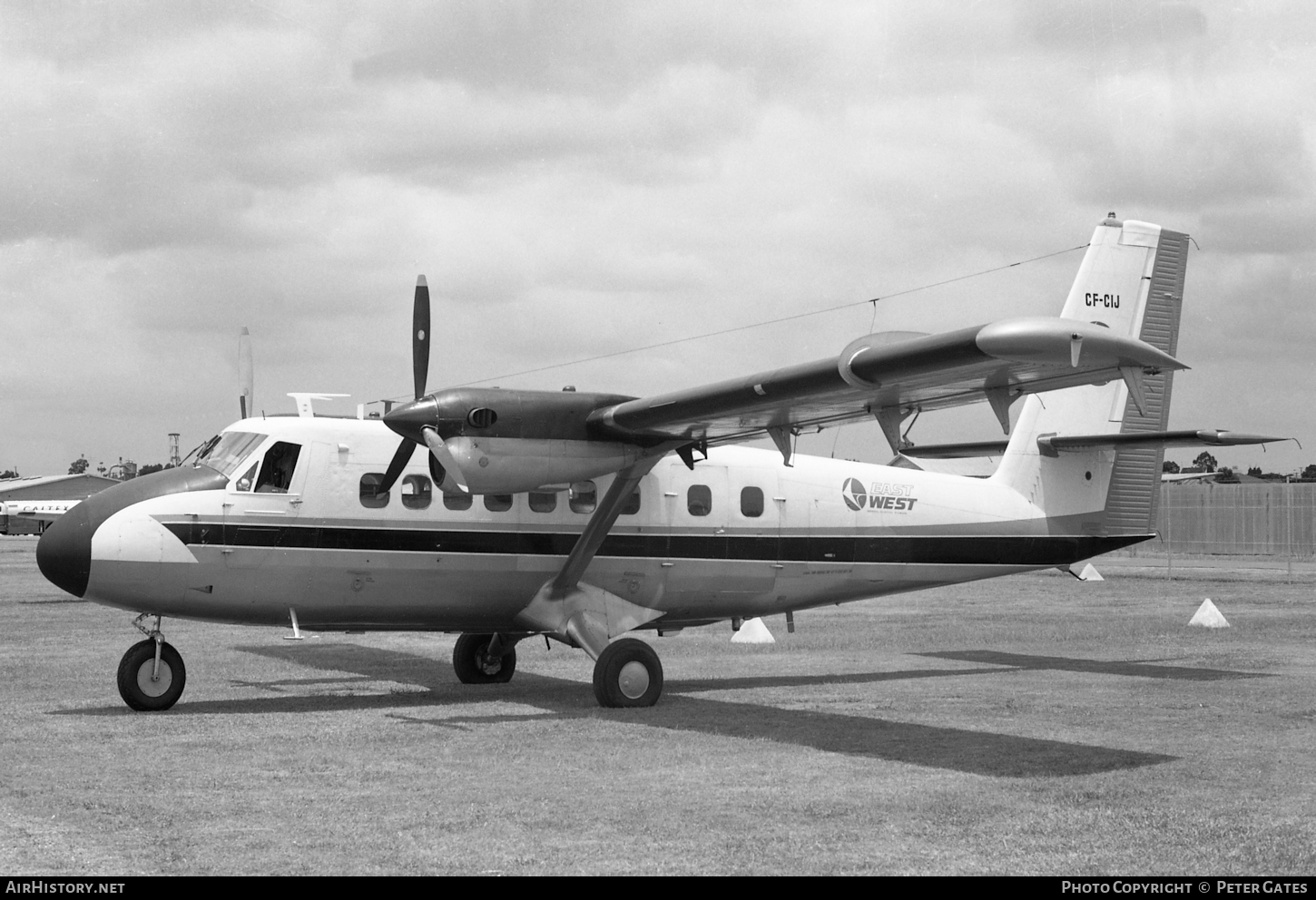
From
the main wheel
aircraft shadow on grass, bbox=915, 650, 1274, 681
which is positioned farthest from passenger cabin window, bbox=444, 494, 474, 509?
aircraft shadow on grass, bbox=915, 650, 1274, 681

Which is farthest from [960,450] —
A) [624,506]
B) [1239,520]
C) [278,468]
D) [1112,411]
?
[1239,520]

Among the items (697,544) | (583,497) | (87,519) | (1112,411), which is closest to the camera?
(87,519)

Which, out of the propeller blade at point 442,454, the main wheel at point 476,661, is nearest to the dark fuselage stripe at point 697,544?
the propeller blade at point 442,454

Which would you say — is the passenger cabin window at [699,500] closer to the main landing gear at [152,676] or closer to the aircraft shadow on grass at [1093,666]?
the aircraft shadow on grass at [1093,666]

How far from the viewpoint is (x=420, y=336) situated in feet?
48.3

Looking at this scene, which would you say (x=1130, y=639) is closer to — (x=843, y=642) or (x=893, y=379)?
(x=843, y=642)

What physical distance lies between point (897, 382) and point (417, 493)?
6.14 metres

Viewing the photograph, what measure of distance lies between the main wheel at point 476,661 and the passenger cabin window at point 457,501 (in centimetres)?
242

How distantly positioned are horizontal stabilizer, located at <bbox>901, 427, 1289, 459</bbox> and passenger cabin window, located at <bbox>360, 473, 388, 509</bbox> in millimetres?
5672

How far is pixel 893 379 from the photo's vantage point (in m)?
10.8

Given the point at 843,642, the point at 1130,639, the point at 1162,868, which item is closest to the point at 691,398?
the point at 1162,868

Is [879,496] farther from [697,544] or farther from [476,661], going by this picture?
[476,661]

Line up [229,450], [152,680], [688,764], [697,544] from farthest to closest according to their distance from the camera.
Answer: [697,544]
[229,450]
[152,680]
[688,764]
